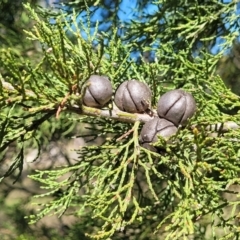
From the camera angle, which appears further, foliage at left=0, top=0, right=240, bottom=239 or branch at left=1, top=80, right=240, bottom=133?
branch at left=1, top=80, right=240, bottom=133

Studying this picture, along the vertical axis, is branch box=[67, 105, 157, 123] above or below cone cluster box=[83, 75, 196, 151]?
below

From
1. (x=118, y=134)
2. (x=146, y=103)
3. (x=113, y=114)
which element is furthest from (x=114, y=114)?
(x=118, y=134)

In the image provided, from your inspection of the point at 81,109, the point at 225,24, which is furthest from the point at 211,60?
the point at 81,109

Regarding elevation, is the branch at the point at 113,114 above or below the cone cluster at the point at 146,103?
below

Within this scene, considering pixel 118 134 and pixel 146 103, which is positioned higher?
pixel 146 103

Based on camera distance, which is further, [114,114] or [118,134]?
[118,134]

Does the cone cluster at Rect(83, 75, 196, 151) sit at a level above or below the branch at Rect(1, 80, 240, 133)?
above

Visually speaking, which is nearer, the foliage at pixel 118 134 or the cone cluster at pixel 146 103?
the foliage at pixel 118 134

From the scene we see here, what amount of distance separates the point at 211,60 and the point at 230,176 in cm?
85

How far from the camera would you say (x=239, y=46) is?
4594mm

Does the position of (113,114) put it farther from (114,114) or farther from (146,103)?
(146,103)

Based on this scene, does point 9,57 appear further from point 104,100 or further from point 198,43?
point 198,43

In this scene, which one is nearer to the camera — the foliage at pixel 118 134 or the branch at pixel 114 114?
the foliage at pixel 118 134

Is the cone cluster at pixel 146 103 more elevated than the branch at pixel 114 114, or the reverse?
the cone cluster at pixel 146 103
